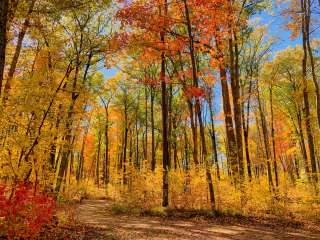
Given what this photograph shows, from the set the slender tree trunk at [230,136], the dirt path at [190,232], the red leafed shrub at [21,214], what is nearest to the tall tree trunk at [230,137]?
the slender tree trunk at [230,136]

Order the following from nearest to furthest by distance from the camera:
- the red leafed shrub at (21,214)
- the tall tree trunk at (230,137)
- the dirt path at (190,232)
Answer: the red leafed shrub at (21,214) → the dirt path at (190,232) → the tall tree trunk at (230,137)

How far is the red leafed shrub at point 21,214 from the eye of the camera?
6.59 metres

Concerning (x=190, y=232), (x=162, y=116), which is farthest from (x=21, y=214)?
(x=162, y=116)

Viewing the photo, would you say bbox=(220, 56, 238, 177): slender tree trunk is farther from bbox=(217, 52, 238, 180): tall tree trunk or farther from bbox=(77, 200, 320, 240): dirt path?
bbox=(77, 200, 320, 240): dirt path

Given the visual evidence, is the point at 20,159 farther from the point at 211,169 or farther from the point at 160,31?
the point at 160,31

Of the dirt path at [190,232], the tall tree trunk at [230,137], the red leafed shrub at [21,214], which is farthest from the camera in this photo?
the tall tree trunk at [230,137]

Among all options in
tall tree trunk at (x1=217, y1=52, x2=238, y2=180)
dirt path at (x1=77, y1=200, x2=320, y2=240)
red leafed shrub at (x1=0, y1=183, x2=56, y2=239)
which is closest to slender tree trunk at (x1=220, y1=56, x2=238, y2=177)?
tall tree trunk at (x1=217, y1=52, x2=238, y2=180)

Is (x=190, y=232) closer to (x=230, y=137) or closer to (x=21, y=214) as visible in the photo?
(x=21, y=214)

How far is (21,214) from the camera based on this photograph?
6816 mm

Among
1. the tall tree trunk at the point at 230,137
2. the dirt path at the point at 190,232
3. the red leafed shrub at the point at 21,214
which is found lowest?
the dirt path at the point at 190,232

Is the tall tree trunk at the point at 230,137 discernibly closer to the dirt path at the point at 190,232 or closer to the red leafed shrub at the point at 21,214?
the dirt path at the point at 190,232

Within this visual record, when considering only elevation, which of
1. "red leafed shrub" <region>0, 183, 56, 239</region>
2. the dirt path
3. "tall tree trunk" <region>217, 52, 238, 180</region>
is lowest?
the dirt path

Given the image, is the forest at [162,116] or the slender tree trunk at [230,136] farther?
the slender tree trunk at [230,136]

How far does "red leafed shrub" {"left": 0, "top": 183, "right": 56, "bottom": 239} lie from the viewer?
6.59 meters
